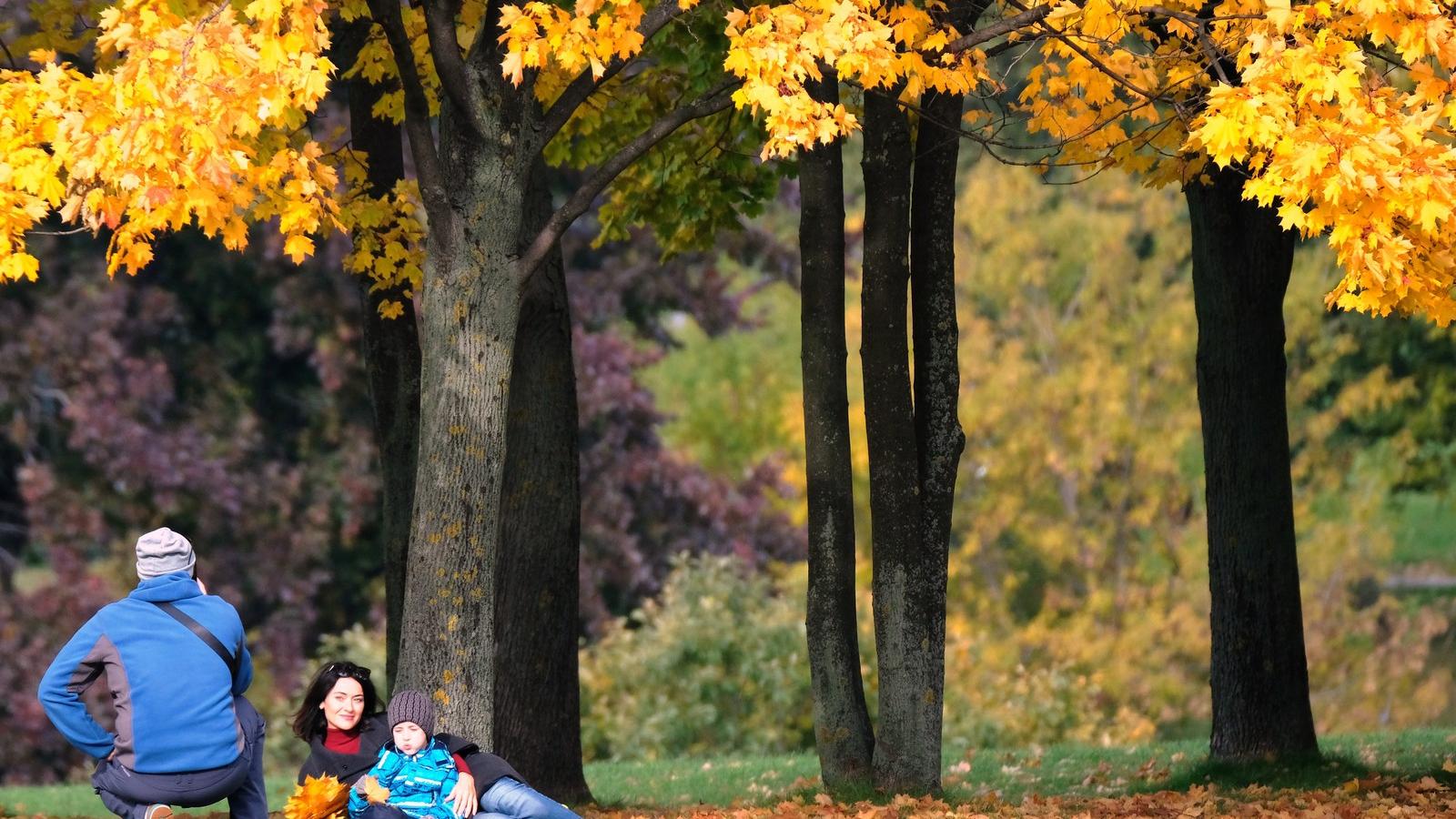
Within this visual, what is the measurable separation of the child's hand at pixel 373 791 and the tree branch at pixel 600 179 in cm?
269

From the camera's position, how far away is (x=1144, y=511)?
27391 mm

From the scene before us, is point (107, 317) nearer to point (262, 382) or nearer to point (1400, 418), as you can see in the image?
point (262, 382)

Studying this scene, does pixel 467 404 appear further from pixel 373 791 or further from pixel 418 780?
pixel 373 791

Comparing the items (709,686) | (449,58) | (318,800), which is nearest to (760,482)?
(709,686)

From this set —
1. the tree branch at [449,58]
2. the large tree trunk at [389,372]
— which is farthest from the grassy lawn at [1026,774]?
the tree branch at [449,58]

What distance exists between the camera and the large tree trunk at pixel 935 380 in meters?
9.83

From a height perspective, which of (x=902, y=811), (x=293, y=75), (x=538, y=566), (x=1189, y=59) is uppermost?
(x=1189, y=59)

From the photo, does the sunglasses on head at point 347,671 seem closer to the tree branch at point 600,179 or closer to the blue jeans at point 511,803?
the blue jeans at point 511,803

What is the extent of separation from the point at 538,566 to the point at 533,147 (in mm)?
3451

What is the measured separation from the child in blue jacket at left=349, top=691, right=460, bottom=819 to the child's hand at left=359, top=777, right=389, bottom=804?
8cm

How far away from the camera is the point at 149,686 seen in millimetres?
5730

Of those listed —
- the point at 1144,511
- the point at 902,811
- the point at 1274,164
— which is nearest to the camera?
the point at 1274,164

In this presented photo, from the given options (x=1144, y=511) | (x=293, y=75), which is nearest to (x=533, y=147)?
(x=293, y=75)

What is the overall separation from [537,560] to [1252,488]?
15.4 feet
